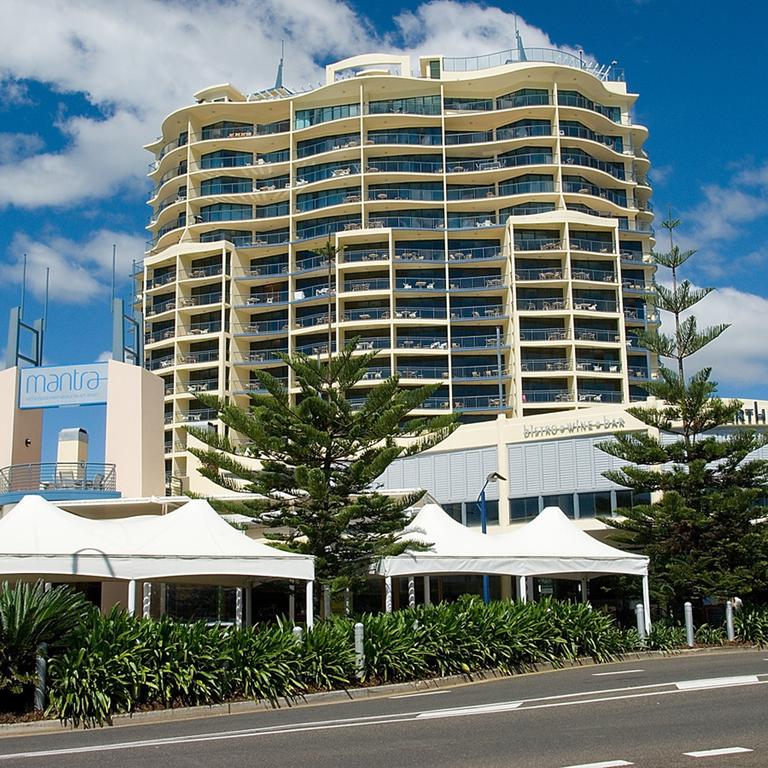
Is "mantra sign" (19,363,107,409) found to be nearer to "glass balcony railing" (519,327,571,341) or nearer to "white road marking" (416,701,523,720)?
"white road marking" (416,701,523,720)

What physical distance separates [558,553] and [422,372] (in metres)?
38.0

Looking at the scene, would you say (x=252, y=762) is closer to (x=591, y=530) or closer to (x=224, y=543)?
(x=224, y=543)

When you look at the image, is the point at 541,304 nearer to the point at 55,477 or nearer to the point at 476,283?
the point at 476,283

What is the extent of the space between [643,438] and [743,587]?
187 inches

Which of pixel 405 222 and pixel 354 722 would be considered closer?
pixel 354 722

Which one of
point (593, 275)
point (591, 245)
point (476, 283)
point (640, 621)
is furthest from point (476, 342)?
point (640, 621)

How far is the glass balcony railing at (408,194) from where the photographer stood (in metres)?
65.5

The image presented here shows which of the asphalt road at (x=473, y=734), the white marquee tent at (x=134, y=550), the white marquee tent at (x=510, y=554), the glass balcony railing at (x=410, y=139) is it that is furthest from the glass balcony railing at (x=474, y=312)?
the asphalt road at (x=473, y=734)

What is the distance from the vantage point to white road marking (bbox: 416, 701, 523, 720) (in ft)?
40.3

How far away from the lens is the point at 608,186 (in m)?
68.2

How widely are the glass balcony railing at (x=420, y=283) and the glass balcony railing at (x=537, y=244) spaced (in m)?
5.24

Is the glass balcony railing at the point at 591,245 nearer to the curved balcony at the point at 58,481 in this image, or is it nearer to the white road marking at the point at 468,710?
the curved balcony at the point at 58,481

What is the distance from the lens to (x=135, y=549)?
1828 centimetres

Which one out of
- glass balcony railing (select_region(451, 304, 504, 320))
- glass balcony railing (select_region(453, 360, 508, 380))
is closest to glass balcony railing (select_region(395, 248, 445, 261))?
glass balcony railing (select_region(451, 304, 504, 320))
